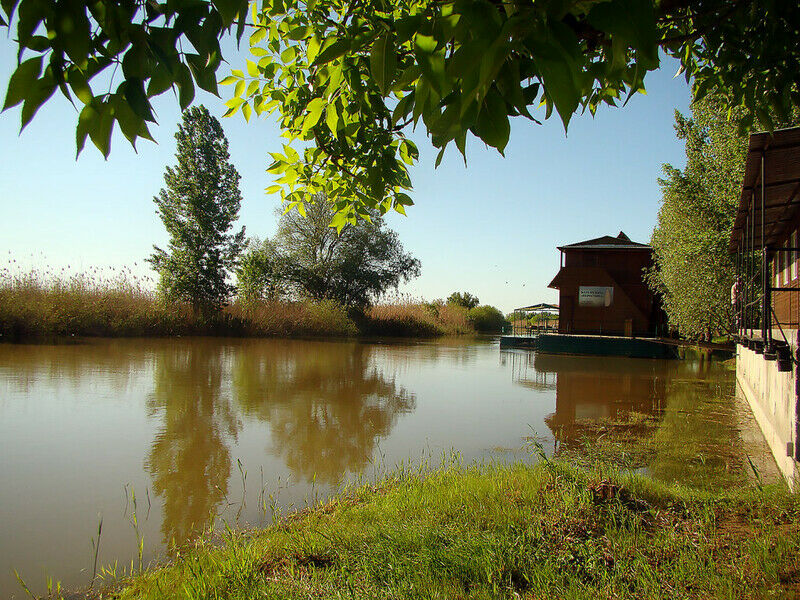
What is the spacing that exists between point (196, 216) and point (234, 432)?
854 inches

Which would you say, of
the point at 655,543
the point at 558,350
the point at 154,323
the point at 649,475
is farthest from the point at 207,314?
the point at 655,543

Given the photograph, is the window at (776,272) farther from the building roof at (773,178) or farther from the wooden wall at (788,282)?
the building roof at (773,178)

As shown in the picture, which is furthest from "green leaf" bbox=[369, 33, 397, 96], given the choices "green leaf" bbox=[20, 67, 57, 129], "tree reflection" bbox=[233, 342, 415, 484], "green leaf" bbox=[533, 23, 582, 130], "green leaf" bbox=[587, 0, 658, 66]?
"tree reflection" bbox=[233, 342, 415, 484]

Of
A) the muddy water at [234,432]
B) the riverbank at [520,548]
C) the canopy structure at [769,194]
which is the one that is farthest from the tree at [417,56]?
the muddy water at [234,432]

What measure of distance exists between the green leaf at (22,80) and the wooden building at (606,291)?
29330 millimetres

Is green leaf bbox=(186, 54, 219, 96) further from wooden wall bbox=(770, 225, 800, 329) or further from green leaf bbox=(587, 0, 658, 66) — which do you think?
wooden wall bbox=(770, 225, 800, 329)

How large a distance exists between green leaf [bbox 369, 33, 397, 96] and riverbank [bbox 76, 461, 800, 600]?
2.27m

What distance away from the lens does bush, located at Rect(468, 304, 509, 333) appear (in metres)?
51.0

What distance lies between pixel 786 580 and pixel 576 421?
7088mm

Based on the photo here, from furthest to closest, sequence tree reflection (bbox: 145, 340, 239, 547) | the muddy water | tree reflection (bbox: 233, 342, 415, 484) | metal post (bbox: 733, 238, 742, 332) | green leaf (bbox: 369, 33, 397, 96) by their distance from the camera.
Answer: metal post (bbox: 733, 238, 742, 332), tree reflection (bbox: 233, 342, 415, 484), tree reflection (bbox: 145, 340, 239, 547), the muddy water, green leaf (bbox: 369, 33, 397, 96)

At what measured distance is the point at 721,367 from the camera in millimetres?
18938

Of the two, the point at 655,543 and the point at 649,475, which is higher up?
the point at 655,543

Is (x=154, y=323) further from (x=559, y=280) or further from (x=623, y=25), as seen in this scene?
(x=623, y=25)

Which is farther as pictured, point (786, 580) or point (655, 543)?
point (655, 543)
